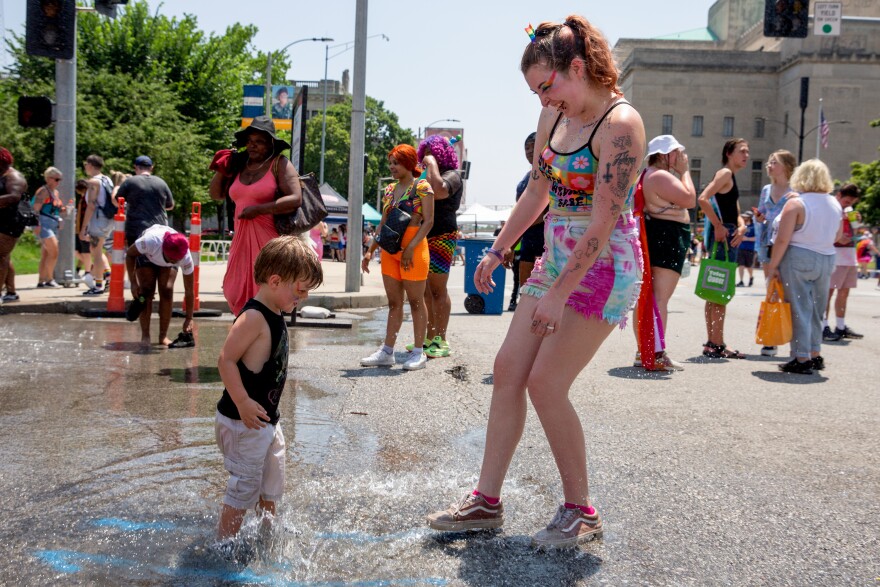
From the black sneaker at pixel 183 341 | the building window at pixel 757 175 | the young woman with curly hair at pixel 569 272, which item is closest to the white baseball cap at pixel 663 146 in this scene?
the young woman with curly hair at pixel 569 272

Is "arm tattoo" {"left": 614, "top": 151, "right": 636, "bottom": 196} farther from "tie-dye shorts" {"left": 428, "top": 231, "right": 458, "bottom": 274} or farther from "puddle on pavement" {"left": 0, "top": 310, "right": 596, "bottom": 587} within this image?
"tie-dye shorts" {"left": 428, "top": 231, "right": 458, "bottom": 274}

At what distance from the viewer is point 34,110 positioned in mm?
13336

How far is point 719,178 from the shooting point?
28.3 ft

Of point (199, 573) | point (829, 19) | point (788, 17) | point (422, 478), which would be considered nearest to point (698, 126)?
point (829, 19)

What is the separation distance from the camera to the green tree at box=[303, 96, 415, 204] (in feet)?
284

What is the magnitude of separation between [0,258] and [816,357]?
8.43 metres

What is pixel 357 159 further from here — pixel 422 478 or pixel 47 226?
pixel 422 478

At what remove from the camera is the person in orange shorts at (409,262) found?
7484mm

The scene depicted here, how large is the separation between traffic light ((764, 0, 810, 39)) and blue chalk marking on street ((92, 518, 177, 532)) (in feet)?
45.8

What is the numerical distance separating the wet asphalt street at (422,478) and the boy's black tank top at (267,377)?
16.7 inches

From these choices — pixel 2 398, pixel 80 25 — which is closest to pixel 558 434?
pixel 2 398

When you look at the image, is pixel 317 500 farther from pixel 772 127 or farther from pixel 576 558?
pixel 772 127

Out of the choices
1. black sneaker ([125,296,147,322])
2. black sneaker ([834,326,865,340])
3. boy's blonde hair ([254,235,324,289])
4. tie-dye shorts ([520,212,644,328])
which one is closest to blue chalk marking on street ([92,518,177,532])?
boy's blonde hair ([254,235,324,289])

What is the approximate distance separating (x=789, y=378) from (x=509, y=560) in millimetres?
4957
